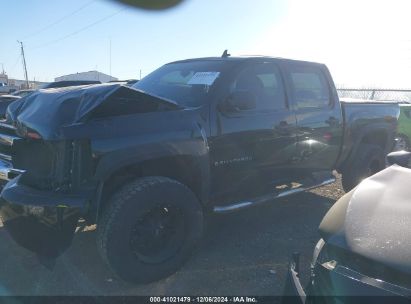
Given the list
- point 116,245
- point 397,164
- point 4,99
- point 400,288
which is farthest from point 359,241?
point 4,99

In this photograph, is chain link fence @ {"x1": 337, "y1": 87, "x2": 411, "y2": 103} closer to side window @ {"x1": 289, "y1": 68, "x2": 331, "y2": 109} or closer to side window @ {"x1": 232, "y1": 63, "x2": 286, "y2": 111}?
side window @ {"x1": 289, "y1": 68, "x2": 331, "y2": 109}

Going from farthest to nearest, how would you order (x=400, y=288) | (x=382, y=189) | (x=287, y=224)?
(x=287, y=224), (x=382, y=189), (x=400, y=288)

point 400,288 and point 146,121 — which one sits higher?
point 146,121

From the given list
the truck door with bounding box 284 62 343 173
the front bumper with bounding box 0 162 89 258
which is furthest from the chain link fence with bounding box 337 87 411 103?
the front bumper with bounding box 0 162 89 258

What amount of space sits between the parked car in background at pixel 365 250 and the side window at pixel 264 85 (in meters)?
2.01

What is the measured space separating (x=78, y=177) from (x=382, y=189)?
217 centimetres

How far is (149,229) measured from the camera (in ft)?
11.3

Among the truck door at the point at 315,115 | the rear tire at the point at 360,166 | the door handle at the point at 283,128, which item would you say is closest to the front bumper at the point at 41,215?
the door handle at the point at 283,128

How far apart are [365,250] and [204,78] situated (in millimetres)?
2711

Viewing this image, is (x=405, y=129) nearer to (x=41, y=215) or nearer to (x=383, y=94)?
(x=383, y=94)

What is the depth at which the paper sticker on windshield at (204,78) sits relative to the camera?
4207 millimetres

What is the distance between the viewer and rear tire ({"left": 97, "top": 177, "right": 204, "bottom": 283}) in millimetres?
3201

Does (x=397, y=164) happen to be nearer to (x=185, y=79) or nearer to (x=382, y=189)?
(x=382, y=189)

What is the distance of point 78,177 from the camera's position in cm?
315
